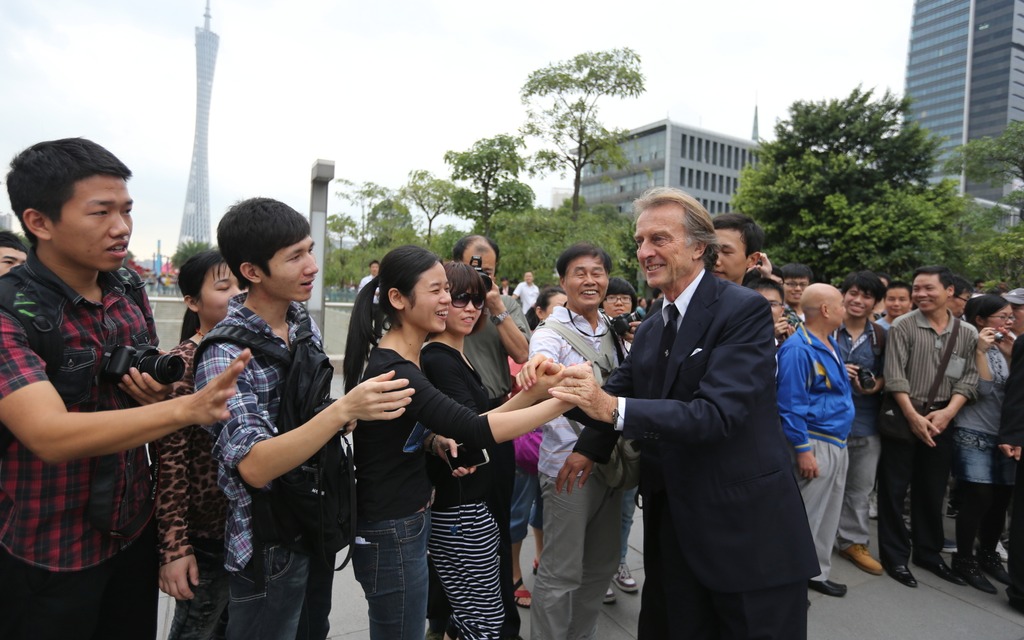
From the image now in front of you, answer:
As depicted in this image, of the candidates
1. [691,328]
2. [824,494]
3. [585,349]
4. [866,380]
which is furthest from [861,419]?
[691,328]

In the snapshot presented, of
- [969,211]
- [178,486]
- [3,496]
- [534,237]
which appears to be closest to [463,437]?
[178,486]

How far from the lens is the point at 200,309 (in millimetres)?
2365

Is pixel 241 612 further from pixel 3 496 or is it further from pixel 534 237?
pixel 534 237

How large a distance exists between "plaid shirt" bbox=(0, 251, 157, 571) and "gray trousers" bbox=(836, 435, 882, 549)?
14.8 feet

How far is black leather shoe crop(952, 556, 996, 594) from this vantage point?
379cm

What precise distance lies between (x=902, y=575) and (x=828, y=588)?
67 cm

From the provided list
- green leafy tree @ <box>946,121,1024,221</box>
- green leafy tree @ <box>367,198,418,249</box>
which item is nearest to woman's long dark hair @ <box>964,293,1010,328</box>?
green leafy tree @ <box>367,198,418,249</box>

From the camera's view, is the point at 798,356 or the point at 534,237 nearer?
the point at 798,356

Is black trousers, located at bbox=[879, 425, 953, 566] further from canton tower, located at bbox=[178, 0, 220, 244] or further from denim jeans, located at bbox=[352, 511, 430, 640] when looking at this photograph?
canton tower, located at bbox=[178, 0, 220, 244]

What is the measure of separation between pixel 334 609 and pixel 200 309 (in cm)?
194

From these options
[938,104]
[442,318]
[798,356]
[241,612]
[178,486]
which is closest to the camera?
[241,612]

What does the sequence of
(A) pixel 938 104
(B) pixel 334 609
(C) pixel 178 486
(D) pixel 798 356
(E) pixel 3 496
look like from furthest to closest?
(A) pixel 938 104 < (D) pixel 798 356 < (B) pixel 334 609 < (C) pixel 178 486 < (E) pixel 3 496

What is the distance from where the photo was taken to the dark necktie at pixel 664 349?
2.19m

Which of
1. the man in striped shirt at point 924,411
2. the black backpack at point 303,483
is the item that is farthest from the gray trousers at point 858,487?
the black backpack at point 303,483
